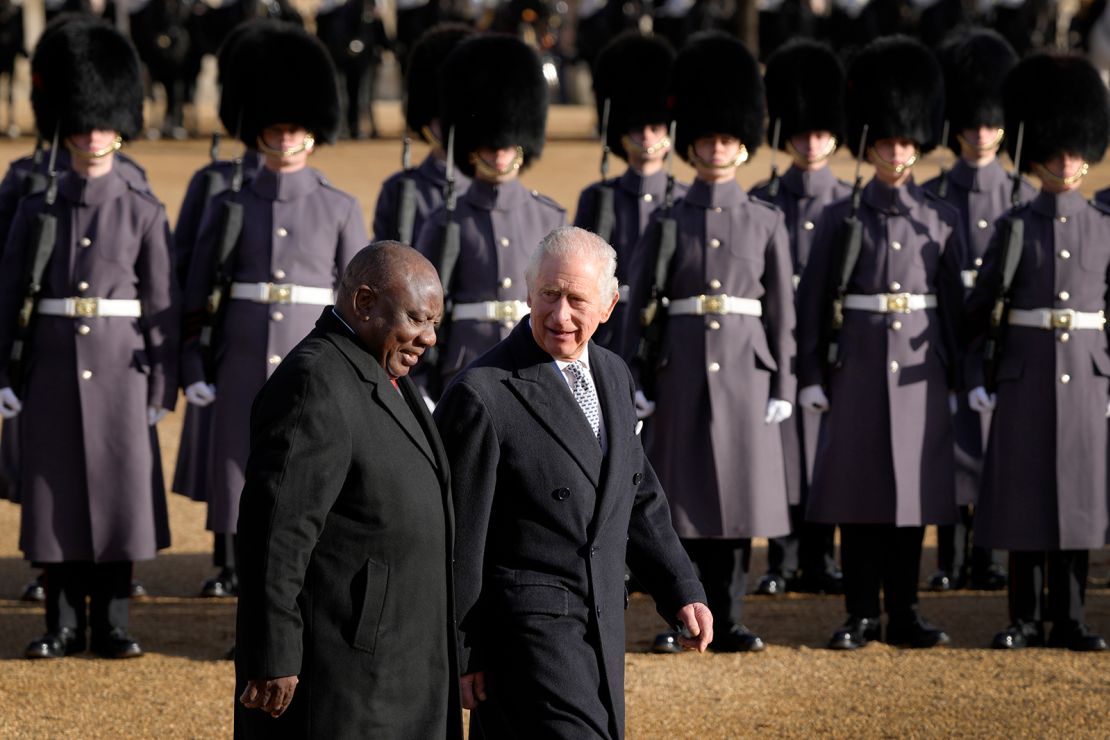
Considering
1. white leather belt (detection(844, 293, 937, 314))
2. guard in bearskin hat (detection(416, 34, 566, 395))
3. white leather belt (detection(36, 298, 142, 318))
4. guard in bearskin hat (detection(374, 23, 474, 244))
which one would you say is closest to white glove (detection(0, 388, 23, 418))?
white leather belt (detection(36, 298, 142, 318))

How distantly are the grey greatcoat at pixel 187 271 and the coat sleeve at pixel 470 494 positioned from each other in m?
3.10

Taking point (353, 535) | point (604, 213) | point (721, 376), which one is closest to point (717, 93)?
point (604, 213)

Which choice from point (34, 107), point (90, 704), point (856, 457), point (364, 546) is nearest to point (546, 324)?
point (364, 546)

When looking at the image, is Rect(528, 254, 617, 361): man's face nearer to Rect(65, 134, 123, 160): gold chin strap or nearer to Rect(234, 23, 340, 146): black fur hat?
Rect(65, 134, 123, 160): gold chin strap

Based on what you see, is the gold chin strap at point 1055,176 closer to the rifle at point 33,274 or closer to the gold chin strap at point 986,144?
the gold chin strap at point 986,144

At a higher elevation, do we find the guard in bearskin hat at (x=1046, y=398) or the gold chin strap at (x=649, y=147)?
the gold chin strap at (x=649, y=147)

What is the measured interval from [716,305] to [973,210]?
5.67 feet

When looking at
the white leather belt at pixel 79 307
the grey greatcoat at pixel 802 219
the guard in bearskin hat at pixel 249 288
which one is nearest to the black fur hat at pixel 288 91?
the guard in bearskin hat at pixel 249 288

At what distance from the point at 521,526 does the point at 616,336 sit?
117 inches

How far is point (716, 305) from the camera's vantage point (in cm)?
660

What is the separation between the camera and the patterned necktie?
4.26m

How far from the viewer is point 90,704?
5953 millimetres

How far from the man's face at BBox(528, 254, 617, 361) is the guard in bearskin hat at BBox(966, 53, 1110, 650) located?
8.71 feet

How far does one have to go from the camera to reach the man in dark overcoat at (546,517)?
407 cm
